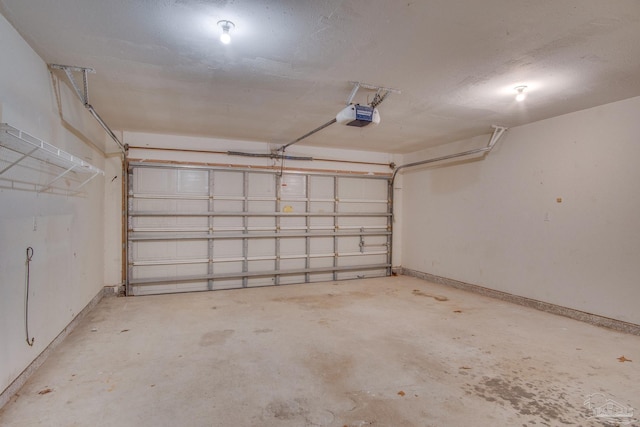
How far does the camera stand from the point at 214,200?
554 cm

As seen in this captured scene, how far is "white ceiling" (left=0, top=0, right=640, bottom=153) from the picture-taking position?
2.00m

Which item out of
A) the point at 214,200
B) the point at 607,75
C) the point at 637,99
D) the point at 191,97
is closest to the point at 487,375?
the point at 607,75

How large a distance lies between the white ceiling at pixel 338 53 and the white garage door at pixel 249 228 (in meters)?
1.54

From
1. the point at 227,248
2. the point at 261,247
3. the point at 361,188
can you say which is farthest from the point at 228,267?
the point at 361,188

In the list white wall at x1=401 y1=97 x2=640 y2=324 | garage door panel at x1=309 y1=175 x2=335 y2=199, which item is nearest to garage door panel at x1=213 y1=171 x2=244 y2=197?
garage door panel at x1=309 y1=175 x2=335 y2=199

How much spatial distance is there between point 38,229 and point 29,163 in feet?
1.78

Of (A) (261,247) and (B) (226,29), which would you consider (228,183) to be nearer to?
(A) (261,247)

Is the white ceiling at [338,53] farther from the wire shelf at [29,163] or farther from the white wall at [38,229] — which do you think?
the wire shelf at [29,163]

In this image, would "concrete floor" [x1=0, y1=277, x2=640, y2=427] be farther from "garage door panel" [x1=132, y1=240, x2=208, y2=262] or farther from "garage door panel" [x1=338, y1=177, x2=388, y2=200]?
"garage door panel" [x1=338, y1=177, x2=388, y2=200]

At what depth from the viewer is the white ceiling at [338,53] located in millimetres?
2004

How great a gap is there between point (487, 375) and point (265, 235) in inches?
159

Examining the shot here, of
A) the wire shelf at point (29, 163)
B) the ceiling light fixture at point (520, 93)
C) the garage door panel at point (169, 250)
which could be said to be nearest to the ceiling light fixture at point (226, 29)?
the wire shelf at point (29, 163)

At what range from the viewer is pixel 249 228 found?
5.76 m

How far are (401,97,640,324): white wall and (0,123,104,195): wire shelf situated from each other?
5252 millimetres
